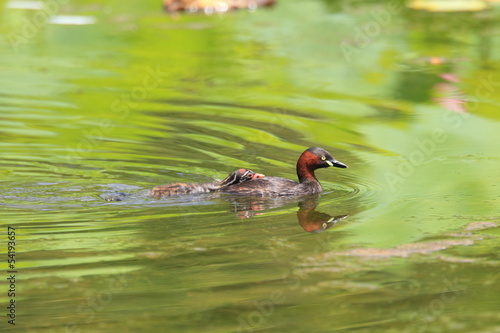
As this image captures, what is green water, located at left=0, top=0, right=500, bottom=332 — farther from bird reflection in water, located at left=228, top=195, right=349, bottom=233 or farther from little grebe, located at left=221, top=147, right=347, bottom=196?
little grebe, located at left=221, top=147, right=347, bottom=196

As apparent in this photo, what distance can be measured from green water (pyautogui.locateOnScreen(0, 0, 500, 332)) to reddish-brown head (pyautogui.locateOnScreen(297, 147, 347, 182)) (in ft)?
0.88

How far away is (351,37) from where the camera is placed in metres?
17.7

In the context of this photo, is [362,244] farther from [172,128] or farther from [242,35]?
[242,35]


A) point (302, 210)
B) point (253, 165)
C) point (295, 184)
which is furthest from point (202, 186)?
point (253, 165)

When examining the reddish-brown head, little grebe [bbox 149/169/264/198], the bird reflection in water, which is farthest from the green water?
the reddish-brown head

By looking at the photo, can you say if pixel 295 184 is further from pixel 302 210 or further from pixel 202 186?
pixel 202 186

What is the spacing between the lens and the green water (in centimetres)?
602

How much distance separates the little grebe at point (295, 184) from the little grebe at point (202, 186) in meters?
0.06

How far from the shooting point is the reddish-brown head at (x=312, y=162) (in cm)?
948

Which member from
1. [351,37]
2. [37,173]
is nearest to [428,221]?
[37,173]

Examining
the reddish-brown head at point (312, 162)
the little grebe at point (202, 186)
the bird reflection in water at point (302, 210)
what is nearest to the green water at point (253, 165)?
the bird reflection in water at point (302, 210)

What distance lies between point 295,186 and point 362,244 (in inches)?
83.8

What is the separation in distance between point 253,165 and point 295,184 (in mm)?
1206

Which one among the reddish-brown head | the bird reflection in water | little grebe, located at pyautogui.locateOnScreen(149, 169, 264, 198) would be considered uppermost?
the reddish-brown head
